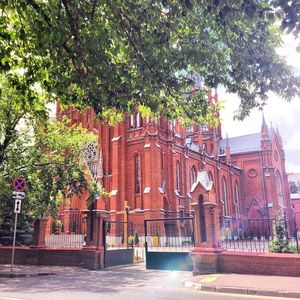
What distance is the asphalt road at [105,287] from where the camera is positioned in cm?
875

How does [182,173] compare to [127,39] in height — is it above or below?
above

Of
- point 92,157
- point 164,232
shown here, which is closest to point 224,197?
point 92,157

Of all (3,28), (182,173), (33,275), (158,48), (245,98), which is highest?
(182,173)

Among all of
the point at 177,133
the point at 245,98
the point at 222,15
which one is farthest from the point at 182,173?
the point at 222,15

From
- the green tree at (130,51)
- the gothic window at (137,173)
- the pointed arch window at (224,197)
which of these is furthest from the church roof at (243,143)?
the green tree at (130,51)

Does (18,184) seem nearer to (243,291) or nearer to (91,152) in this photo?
(243,291)

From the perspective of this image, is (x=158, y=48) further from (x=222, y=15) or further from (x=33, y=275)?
(x=33, y=275)

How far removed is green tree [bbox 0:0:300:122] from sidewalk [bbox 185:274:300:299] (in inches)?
178

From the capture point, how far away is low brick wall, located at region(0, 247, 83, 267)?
1608 cm

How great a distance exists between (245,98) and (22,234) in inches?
760

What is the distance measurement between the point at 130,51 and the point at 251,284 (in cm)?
696

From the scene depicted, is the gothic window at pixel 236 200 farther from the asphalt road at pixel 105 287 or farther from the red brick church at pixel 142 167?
the asphalt road at pixel 105 287

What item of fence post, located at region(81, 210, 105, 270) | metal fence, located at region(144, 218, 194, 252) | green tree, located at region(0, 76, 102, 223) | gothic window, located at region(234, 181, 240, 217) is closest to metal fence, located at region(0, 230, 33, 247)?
green tree, located at region(0, 76, 102, 223)

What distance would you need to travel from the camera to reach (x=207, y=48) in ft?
25.9
